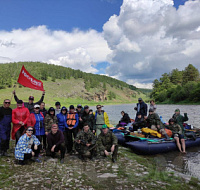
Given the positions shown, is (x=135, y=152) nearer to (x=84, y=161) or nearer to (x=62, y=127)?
(x=84, y=161)

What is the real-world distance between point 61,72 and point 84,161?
545 ft

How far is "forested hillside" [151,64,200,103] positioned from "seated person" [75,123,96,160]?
247 ft

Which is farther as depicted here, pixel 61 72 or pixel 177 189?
pixel 61 72

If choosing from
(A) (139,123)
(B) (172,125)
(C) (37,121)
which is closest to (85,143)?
(C) (37,121)

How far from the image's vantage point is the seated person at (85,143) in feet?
26.2

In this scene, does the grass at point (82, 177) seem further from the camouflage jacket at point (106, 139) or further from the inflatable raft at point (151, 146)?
the inflatable raft at point (151, 146)

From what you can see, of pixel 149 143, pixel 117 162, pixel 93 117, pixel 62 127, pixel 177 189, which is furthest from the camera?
pixel 149 143

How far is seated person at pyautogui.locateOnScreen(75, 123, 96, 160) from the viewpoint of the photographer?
7973mm

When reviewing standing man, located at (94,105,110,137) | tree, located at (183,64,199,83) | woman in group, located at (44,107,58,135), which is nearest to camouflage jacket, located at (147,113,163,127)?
standing man, located at (94,105,110,137)

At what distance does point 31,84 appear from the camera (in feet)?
34.8

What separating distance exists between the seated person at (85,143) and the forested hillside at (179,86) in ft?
247

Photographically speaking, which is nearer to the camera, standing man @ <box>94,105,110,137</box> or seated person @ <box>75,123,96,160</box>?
seated person @ <box>75,123,96,160</box>

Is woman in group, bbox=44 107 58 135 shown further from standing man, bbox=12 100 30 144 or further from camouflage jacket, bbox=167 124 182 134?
camouflage jacket, bbox=167 124 182 134

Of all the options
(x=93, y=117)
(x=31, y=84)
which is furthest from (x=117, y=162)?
(x=31, y=84)
